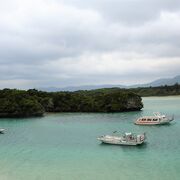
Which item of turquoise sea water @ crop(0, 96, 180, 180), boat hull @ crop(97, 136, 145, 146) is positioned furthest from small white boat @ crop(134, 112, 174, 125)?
boat hull @ crop(97, 136, 145, 146)

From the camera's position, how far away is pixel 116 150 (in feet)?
157

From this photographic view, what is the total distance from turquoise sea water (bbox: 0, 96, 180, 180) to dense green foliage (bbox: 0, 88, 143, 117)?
999 inches

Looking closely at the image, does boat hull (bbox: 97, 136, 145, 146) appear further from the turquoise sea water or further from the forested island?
the forested island

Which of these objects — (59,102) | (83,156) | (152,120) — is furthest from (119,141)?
(59,102)

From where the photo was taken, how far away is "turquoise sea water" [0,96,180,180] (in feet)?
118

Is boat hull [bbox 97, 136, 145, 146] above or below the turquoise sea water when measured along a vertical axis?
above

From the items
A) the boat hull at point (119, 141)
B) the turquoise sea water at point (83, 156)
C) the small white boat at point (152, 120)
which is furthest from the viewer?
the small white boat at point (152, 120)

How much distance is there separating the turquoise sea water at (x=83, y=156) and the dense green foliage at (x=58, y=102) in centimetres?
2538

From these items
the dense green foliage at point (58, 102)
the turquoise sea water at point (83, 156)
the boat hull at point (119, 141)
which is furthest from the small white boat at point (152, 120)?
the dense green foliage at point (58, 102)

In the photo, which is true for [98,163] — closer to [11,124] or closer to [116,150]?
[116,150]

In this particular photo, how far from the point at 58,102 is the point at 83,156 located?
2700 inches

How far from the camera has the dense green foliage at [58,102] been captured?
95.3 metres

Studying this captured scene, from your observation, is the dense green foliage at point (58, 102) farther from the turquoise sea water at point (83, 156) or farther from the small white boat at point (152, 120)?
the small white boat at point (152, 120)

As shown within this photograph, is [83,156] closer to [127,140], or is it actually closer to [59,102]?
[127,140]
